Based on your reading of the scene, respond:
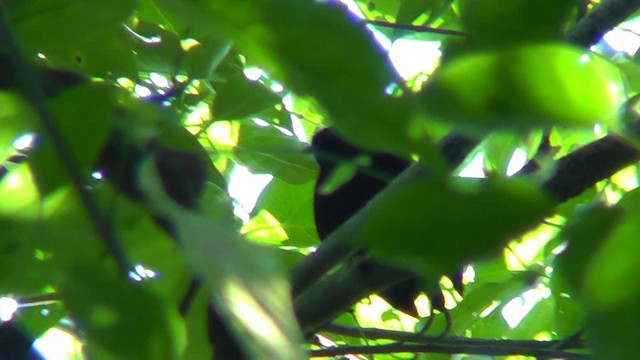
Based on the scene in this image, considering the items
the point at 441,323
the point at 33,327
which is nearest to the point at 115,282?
the point at 33,327

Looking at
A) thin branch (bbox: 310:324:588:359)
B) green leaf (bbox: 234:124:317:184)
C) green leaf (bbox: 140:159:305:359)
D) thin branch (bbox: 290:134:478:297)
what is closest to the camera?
green leaf (bbox: 140:159:305:359)

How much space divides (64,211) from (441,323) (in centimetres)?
66

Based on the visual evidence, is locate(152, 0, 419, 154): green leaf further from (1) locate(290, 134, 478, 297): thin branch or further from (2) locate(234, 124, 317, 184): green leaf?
(2) locate(234, 124, 317, 184): green leaf

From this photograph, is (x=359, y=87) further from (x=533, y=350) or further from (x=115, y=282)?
(x=533, y=350)

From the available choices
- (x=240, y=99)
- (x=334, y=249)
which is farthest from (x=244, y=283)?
(x=240, y=99)

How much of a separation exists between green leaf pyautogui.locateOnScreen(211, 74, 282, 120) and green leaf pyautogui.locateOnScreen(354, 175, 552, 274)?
16.9 inches

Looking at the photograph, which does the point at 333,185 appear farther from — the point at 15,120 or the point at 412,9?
the point at 412,9

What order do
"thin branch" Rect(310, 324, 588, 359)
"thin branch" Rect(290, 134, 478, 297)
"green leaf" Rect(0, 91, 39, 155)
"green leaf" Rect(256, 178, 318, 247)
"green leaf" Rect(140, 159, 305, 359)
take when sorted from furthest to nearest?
"green leaf" Rect(256, 178, 318, 247), "thin branch" Rect(310, 324, 588, 359), "thin branch" Rect(290, 134, 478, 297), "green leaf" Rect(0, 91, 39, 155), "green leaf" Rect(140, 159, 305, 359)

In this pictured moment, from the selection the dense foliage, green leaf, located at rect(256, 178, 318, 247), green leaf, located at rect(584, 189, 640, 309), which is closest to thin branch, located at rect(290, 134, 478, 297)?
the dense foliage

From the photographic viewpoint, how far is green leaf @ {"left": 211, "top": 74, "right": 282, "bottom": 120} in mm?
625

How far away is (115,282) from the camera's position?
23cm

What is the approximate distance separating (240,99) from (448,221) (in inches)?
17.6

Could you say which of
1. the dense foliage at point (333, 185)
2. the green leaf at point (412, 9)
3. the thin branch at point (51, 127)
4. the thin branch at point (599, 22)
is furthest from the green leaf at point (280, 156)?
the thin branch at point (51, 127)

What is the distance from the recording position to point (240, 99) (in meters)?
0.63
